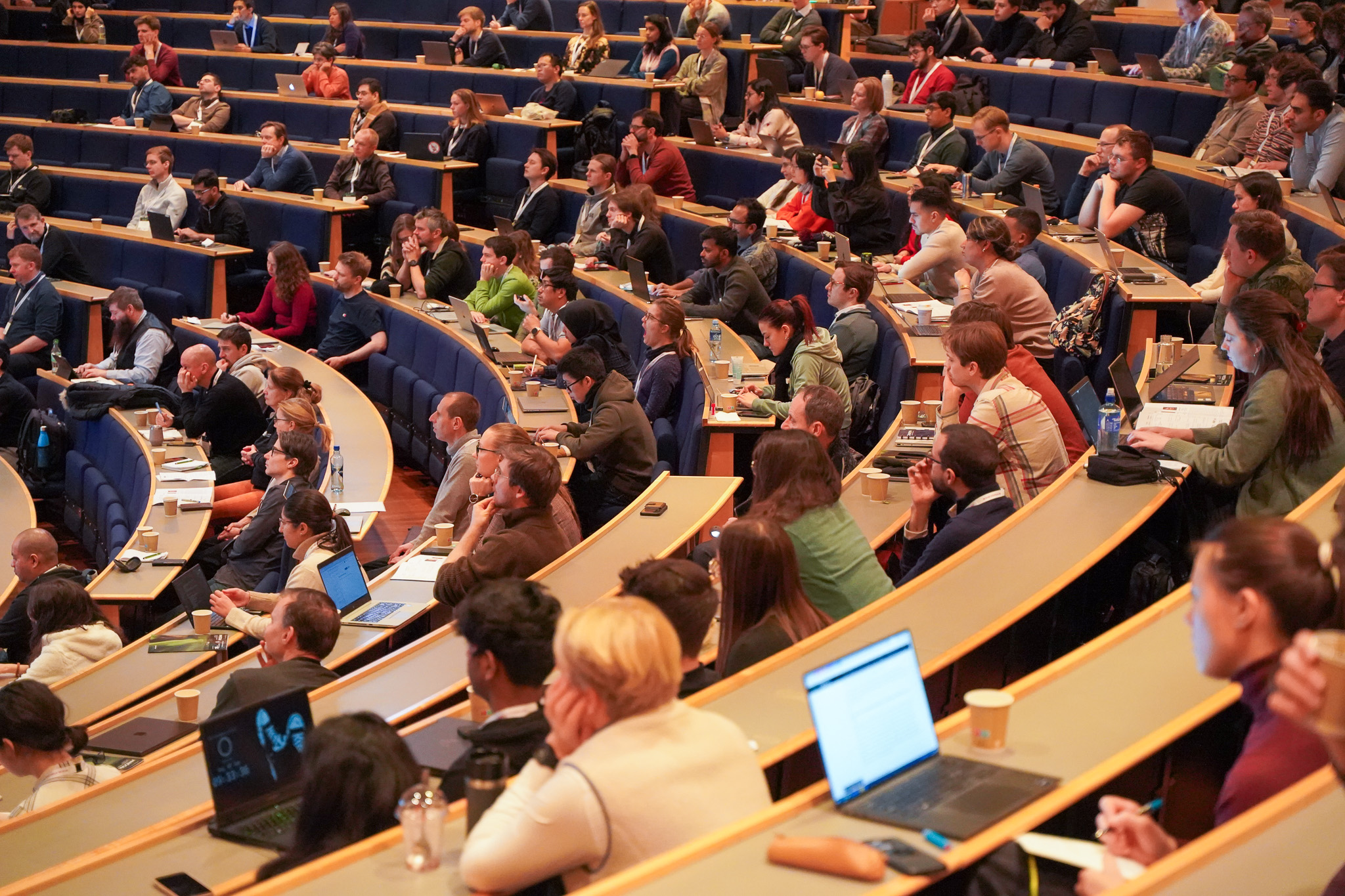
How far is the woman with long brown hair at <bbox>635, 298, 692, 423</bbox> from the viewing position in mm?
6266

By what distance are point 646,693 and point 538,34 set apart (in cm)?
1072

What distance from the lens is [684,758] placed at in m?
2.10

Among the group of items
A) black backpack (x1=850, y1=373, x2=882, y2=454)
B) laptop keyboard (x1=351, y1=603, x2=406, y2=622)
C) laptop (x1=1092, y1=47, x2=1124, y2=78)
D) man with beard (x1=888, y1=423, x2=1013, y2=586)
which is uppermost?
laptop (x1=1092, y1=47, x2=1124, y2=78)

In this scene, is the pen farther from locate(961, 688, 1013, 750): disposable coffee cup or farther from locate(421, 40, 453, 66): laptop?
locate(421, 40, 453, 66): laptop

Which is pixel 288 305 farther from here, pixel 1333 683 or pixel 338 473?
pixel 1333 683

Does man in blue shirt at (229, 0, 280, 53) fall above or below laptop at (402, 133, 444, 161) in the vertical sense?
above

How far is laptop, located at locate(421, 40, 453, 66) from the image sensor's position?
38.7ft

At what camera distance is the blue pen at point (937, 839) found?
6.70 ft

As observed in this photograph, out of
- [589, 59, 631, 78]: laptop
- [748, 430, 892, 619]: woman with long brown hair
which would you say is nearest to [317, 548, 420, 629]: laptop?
[748, 430, 892, 619]: woman with long brown hair

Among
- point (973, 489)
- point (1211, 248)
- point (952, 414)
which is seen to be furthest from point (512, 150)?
point (973, 489)

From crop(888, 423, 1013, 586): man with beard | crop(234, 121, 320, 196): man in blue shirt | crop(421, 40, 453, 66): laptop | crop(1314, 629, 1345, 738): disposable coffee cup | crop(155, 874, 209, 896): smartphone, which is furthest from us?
crop(421, 40, 453, 66): laptop

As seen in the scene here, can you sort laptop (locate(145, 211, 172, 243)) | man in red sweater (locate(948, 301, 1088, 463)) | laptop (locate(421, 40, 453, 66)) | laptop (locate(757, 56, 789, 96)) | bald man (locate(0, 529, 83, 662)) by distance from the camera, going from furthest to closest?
laptop (locate(421, 40, 453, 66))
laptop (locate(145, 211, 172, 243))
laptop (locate(757, 56, 789, 96))
bald man (locate(0, 529, 83, 662))
man in red sweater (locate(948, 301, 1088, 463))

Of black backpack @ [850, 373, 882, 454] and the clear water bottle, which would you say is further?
black backpack @ [850, 373, 882, 454]

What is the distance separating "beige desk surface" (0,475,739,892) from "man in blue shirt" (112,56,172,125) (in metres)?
8.69
